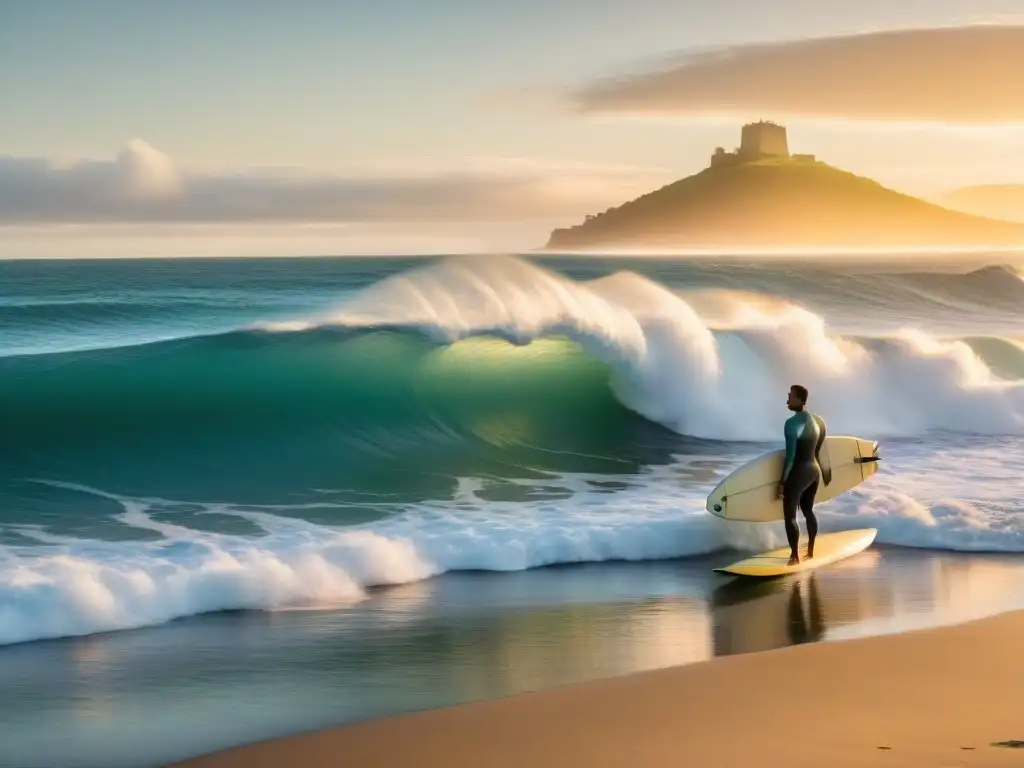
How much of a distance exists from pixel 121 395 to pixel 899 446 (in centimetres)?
A: 733

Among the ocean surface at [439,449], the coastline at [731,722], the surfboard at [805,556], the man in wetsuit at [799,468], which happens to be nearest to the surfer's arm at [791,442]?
the man in wetsuit at [799,468]

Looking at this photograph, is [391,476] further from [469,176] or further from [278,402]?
[469,176]

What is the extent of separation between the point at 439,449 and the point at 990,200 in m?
33.1

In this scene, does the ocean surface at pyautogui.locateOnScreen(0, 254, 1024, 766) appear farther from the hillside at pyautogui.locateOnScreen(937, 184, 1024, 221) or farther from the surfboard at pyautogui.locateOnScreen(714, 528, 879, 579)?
the hillside at pyautogui.locateOnScreen(937, 184, 1024, 221)

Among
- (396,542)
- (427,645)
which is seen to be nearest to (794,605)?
(427,645)

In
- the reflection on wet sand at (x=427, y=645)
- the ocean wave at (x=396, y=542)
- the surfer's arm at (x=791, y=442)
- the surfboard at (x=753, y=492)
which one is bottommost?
the reflection on wet sand at (x=427, y=645)

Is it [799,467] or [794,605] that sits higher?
[799,467]

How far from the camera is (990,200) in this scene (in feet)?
137

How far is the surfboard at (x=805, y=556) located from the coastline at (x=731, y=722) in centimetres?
203

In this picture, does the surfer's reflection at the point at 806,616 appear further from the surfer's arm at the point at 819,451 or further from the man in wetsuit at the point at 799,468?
the surfer's arm at the point at 819,451

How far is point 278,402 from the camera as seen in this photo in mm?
13500

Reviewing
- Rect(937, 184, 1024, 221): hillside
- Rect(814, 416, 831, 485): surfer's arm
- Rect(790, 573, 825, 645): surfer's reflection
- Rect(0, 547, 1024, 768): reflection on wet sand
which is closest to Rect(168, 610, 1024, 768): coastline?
Rect(0, 547, 1024, 768): reflection on wet sand

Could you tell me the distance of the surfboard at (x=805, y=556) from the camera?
26.8 ft

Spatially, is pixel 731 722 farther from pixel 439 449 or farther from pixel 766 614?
pixel 439 449
